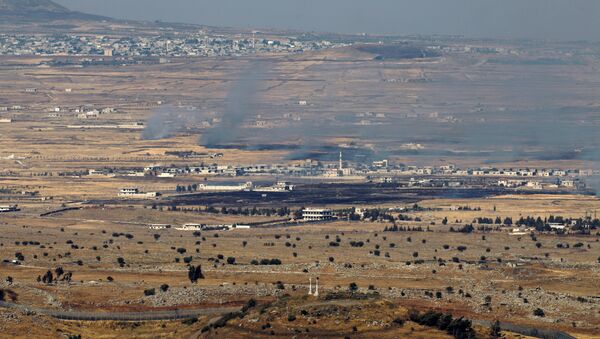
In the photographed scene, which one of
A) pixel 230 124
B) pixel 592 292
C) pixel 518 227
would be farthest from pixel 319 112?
pixel 592 292

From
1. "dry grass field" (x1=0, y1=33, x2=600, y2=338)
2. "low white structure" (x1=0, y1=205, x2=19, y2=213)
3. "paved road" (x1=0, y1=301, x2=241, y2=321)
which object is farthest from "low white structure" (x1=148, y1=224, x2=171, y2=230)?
"paved road" (x1=0, y1=301, x2=241, y2=321)

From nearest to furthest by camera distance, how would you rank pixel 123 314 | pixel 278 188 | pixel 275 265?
pixel 123 314 → pixel 275 265 → pixel 278 188

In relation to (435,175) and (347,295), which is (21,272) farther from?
(435,175)

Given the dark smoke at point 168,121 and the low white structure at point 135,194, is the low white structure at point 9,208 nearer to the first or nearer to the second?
the low white structure at point 135,194

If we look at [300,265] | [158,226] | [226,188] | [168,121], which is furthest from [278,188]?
[168,121]

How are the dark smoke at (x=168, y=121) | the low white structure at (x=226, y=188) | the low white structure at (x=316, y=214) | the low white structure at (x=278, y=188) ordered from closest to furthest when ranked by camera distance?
the low white structure at (x=316, y=214) < the low white structure at (x=278, y=188) < the low white structure at (x=226, y=188) < the dark smoke at (x=168, y=121)

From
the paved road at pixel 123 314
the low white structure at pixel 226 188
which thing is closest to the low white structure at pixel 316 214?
the low white structure at pixel 226 188

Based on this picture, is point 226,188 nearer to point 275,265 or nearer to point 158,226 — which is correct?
point 158,226
